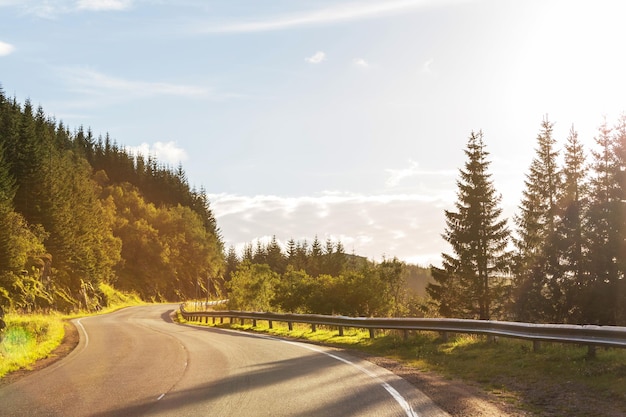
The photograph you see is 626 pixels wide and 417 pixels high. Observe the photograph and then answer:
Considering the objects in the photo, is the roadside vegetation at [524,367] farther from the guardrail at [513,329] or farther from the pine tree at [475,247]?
the pine tree at [475,247]

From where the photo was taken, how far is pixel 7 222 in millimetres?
49375

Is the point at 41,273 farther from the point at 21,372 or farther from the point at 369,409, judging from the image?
the point at 369,409

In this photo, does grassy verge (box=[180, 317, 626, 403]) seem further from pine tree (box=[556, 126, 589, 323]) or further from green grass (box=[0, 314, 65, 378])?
pine tree (box=[556, 126, 589, 323])

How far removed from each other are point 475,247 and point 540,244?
5.30m

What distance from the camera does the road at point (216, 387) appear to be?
961cm

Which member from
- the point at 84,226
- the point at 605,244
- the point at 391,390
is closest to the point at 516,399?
the point at 391,390

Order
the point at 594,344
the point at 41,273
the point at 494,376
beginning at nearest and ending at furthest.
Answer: the point at 594,344 → the point at 494,376 → the point at 41,273

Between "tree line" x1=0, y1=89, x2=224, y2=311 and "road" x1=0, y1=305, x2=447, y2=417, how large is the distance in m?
37.8

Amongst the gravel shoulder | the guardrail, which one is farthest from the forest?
the gravel shoulder

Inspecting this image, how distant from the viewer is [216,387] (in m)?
11.9

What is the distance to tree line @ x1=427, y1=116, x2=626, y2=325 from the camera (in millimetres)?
41094

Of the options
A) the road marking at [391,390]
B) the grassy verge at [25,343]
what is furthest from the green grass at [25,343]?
the road marking at [391,390]

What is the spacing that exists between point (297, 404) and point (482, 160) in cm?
4797

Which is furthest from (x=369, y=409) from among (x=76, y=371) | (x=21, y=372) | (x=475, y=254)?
(x=475, y=254)
